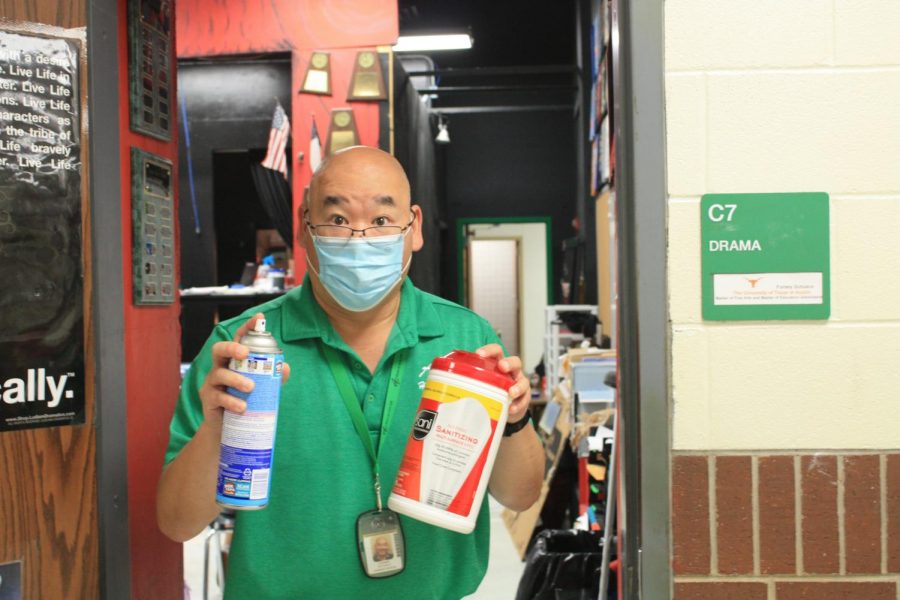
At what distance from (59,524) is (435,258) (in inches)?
362

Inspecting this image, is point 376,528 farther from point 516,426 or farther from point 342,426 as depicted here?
point 516,426

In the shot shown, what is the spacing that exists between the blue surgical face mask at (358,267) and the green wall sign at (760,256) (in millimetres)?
587

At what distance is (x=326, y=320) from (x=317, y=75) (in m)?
6.04

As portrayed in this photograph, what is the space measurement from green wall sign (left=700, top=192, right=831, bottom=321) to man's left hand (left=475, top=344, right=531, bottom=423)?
0.33 m

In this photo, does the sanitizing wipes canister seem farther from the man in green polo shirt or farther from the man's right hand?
the man's right hand

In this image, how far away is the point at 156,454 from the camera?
192 cm

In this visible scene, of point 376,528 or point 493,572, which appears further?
point 493,572

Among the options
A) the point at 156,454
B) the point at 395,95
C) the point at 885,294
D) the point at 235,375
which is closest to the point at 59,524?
the point at 156,454

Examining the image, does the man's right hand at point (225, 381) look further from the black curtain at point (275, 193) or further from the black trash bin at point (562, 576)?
the black curtain at point (275, 193)

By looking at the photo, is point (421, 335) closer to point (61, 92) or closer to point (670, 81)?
point (670, 81)

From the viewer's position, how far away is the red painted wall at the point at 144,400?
5.74 feet

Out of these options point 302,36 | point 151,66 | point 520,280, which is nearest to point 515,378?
point 151,66

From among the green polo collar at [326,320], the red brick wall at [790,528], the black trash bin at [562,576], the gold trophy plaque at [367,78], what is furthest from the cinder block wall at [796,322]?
the gold trophy plaque at [367,78]

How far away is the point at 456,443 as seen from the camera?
1.21m
